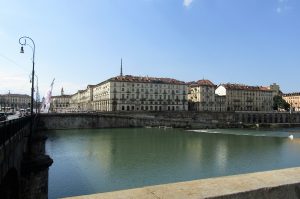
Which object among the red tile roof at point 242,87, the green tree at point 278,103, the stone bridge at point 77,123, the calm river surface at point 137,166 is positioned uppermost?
the red tile roof at point 242,87

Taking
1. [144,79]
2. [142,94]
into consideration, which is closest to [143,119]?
[142,94]

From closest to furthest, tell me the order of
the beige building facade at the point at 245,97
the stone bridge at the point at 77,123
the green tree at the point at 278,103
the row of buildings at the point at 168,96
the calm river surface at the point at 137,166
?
the stone bridge at the point at 77,123
the calm river surface at the point at 137,166
the row of buildings at the point at 168,96
the beige building facade at the point at 245,97
the green tree at the point at 278,103

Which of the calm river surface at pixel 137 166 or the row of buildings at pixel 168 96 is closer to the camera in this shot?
the calm river surface at pixel 137 166

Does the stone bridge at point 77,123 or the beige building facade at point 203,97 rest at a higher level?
the beige building facade at point 203,97

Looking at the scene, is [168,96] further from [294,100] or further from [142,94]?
[294,100]

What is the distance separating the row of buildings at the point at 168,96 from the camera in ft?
417

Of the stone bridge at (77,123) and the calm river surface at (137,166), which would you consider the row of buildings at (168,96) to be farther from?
the calm river surface at (137,166)

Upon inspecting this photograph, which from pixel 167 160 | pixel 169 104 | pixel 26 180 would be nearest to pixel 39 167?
pixel 26 180

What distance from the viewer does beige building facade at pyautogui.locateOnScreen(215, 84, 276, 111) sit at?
155m

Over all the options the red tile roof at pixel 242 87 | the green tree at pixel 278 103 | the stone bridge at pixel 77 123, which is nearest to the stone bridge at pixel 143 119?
the stone bridge at pixel 77 123

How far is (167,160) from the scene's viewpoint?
1597 inches

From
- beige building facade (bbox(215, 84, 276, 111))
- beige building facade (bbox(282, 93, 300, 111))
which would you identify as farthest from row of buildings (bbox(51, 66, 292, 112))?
beige building facade (bbox(282, 93, 300, 111))

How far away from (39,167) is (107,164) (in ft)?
48.5

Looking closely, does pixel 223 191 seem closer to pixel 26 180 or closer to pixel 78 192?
pixel 26 180
